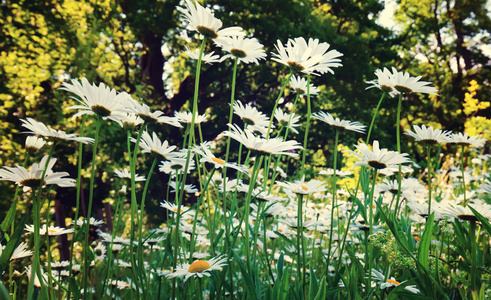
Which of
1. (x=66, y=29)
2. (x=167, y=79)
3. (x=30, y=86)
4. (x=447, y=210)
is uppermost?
(x=167, y=79)

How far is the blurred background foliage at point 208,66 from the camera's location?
3.24m

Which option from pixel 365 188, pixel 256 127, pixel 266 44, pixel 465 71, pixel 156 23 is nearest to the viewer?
pixel 365 188

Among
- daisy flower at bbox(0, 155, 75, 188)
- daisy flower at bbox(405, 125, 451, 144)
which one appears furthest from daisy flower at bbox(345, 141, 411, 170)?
daisy flower at bbox(0, 155, 75, 188)

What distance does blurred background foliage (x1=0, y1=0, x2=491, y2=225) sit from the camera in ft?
10.6

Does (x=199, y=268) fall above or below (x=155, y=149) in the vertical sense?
below

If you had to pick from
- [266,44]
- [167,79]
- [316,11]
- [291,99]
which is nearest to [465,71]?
[316,11]

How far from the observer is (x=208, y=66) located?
628 cm

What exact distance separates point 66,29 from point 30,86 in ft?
2.95

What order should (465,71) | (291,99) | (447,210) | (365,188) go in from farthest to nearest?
→ 1. (465,71)
2. (291,99)
3. (365,188)
4. (447,210)

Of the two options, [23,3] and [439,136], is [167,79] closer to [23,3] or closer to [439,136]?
[23,3]

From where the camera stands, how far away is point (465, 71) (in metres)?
10.9

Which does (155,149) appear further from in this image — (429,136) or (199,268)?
(429,136)

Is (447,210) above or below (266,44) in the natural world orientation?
below

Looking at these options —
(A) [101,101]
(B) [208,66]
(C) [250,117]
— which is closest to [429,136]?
(C) [250,117]
